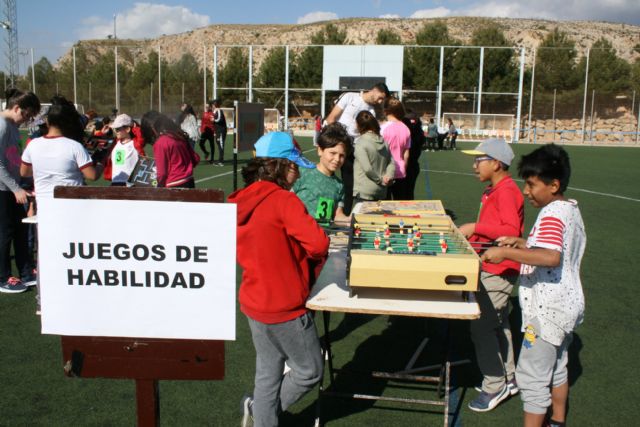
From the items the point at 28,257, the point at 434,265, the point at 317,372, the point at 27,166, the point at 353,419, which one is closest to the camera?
the point at 434,265

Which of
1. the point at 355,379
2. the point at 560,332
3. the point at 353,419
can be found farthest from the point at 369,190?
the point at 560,332

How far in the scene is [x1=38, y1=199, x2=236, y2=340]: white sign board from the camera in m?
1.96

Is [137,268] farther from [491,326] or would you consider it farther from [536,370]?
[491,326]


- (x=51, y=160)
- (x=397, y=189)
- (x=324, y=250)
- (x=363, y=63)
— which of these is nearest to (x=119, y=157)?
(x=51, y=160)

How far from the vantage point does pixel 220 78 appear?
58250 millimetres

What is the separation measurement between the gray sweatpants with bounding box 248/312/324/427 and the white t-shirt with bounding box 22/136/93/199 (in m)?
2.93

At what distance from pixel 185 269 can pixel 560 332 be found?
204 centimetres

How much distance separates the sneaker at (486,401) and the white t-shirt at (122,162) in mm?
4355

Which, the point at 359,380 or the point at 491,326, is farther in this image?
the point at 359,380

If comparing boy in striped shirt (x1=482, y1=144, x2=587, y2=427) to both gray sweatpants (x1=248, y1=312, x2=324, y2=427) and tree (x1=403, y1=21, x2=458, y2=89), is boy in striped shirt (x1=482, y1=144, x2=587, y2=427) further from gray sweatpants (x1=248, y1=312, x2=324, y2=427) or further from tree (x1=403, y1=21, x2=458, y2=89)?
tree (x1=403, y1=21, x2=458, y2=89)

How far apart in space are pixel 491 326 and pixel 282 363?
5.21 ft

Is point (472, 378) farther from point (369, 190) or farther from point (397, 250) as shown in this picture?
point (369, 190)

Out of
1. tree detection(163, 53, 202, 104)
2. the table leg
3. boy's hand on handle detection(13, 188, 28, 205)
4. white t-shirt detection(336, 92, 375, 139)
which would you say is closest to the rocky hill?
tree detection(163, 53, 202, 104)

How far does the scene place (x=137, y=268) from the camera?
1995mm
